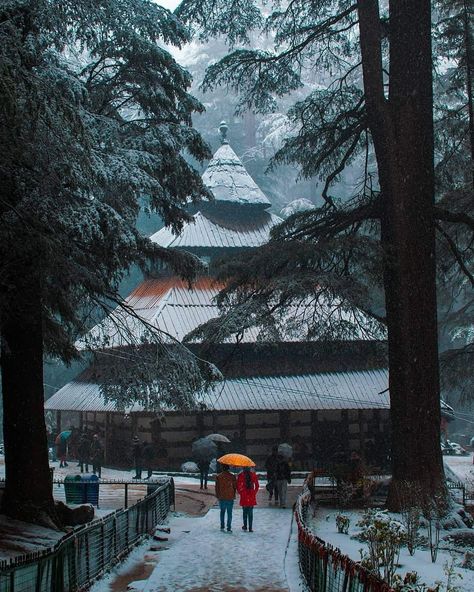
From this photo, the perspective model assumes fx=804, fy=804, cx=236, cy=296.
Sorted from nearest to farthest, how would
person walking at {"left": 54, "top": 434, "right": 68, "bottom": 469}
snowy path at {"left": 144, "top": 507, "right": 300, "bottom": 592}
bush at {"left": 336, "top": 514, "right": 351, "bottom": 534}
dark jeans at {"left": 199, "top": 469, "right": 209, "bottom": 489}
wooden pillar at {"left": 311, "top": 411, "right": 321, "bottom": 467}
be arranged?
snowy path at {"left": 144, "top": 507, "right": 300, "bottom": 592}, bush at {"left": 336, "top": 514, "right": 351, "bottom": 534}, dark jeans at {"left": 199, "top": 469, "right": 209, "bottom": 489}, wooden pillar at {"left": 311, "top": 411, "right": 321, "bottom": 467}, person walking at {"left": 54, "top": 434, "right": 68, "bottom": 469}

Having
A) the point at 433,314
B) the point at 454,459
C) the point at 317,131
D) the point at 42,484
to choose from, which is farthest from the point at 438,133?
the point at 454,459

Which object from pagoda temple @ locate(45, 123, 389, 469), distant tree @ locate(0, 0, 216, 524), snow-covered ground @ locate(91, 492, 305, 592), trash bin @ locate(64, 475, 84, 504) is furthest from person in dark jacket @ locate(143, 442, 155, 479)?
distant tree @ locate(0, 0, 216, 524)

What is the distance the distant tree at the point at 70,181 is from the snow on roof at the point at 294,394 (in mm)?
12776

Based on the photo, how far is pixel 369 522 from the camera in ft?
35.4

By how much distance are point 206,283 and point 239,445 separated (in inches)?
290

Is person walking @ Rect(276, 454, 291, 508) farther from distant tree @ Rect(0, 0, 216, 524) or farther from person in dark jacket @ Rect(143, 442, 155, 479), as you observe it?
person in dark jacket @ Rect(143, 442, 155, 479)

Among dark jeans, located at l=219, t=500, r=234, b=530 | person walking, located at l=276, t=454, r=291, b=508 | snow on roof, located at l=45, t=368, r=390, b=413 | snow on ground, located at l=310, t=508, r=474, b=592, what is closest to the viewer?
snow on ground, located at l=310, t=508, r=474, b=592

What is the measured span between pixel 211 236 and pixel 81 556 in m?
25.9

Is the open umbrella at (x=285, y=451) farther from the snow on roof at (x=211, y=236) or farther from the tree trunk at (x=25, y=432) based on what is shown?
the tree trunk at (x=25, y=432)

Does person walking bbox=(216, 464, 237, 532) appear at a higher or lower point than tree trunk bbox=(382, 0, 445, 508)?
lower

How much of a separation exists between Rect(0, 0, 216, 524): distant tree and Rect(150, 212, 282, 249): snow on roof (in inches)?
721

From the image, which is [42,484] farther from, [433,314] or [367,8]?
[367,8]

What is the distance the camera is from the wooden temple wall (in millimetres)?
29234

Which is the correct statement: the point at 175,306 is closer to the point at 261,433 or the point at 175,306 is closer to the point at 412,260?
the point at 261,433
